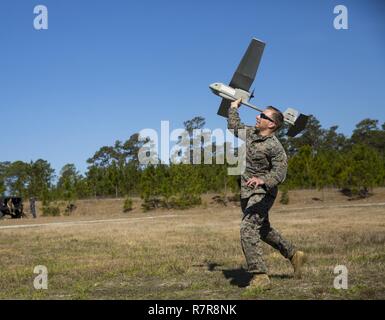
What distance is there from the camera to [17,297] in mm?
6746

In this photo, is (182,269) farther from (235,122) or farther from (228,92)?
(228,92)

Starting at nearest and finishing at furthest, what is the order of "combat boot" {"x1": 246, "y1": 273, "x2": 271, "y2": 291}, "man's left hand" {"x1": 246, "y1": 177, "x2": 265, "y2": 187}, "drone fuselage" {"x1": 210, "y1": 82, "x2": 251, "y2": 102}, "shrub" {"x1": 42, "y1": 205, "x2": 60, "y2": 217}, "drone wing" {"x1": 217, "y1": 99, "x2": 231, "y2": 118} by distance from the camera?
1. "man's left hand" {"x1": 246, "y1": 177, "x2": 265, "y2": 187}
2. "combat boot" {"x1": 246, "y1": 273, "x2": 271, "y2": 291}
3. "drone fuselage" {"x1": 210, "y1": 82, "x2": 251, "y2": 102}
4. "drone wing" {"x1": 217, "y1": 99, "x2": 231, "y2": 118}
5. "shrub" {"x1": 42, "y1": 205, "x2": 60, "y2": 217}

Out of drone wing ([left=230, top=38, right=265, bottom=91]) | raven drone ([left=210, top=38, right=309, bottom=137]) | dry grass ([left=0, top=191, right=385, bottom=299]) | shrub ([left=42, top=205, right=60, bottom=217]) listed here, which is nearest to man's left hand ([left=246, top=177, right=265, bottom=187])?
dry grass ([left=0, top=191, right=385, bottom=299])

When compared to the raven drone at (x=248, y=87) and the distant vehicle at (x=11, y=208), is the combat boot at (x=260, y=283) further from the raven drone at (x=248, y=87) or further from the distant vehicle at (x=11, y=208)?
the distant vehicle at (x=11, y=208)

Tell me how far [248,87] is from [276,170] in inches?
83.1

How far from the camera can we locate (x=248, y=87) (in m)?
8.32

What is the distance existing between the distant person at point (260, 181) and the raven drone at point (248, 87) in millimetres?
1100

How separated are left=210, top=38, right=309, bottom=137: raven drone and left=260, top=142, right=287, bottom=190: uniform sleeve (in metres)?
1.46

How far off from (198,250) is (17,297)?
5388 mm

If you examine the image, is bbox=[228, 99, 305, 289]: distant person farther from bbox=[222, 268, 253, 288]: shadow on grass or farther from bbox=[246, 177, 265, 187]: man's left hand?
bbox=[222, 268, 253, 288]: shadow on grass

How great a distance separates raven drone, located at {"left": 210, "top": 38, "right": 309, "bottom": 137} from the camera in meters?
8.18

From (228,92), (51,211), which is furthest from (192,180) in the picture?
(228,92)

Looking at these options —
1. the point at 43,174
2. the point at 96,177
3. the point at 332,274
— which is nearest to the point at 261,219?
the point at 332,274

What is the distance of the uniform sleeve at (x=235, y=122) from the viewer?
7172mm
